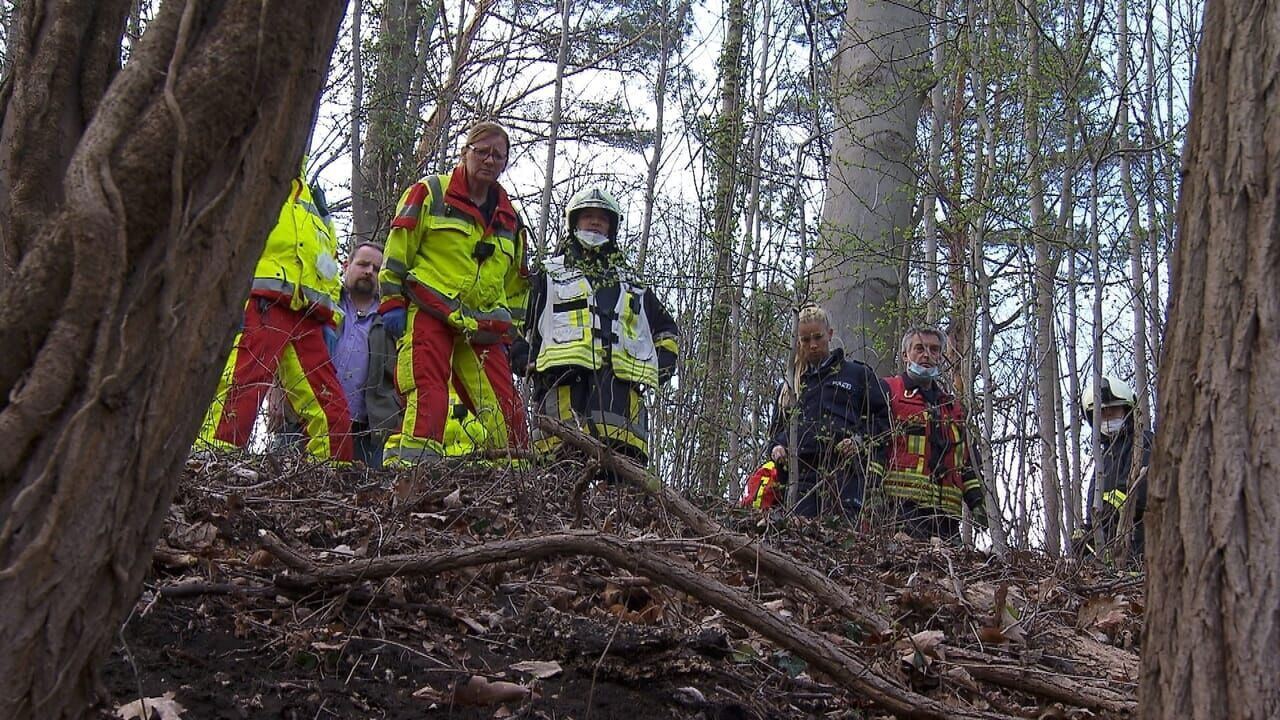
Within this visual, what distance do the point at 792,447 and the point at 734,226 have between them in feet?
5.65

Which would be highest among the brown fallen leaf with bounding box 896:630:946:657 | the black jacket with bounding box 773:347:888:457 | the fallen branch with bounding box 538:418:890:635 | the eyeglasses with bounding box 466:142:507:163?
the eyeglasses with bounding box 466:142:507:163

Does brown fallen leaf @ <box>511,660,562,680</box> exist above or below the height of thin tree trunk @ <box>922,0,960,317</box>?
below

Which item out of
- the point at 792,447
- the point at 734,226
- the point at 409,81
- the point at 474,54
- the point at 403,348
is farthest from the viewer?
the point at 474,54

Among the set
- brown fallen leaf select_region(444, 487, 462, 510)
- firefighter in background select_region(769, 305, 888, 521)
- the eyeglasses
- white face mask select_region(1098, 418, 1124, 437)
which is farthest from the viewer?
white face mask select_region(1098, 418, 1124, 437)

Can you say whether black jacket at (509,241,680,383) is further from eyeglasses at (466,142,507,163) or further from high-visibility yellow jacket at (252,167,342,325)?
high-visibility yellow jacket at (252,167,342,325)

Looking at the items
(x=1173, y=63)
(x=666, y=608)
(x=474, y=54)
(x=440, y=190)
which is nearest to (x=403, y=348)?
(x=440, y=190)

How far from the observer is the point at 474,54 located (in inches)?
535

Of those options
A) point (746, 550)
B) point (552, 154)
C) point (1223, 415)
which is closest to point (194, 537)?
point (746, 550)

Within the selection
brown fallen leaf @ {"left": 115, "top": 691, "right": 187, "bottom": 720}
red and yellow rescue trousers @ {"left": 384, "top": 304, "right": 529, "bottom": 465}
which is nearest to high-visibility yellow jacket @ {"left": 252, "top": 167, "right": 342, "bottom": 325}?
red and yellow rescue trousers @ {"left": 384, "top": 304, "right": 529, "bottom": 465}

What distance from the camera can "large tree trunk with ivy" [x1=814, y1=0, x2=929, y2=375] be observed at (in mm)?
8656

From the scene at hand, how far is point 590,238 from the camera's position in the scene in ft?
24.7

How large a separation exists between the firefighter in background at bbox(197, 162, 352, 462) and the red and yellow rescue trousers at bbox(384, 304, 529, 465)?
0.36m

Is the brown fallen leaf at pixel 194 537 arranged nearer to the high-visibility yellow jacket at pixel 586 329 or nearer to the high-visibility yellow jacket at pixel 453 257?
the high-visibility yellow jacket at pixel 453 257

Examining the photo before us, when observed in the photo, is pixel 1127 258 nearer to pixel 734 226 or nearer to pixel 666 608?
pixel 734 226
